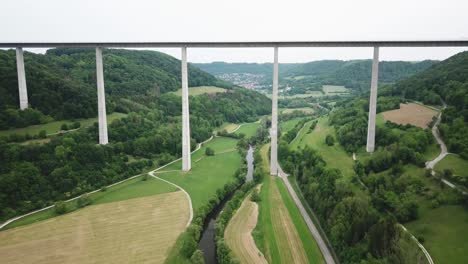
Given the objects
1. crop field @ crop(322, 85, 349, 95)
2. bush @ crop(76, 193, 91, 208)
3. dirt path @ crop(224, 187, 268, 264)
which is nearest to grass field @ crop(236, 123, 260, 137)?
dirt path @ crop(224, 187, 268, 264)

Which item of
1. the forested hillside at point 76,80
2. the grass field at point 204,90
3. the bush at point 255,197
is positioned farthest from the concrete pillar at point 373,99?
the grass field at point 204,90

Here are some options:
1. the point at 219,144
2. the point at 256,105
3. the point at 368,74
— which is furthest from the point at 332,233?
the point at 368,74

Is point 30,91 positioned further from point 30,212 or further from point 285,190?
point 285,190

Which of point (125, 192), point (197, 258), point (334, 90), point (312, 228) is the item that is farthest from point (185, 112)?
point (334, 90)

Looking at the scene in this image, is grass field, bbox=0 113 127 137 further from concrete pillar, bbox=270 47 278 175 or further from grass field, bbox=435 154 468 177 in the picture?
grass field, bbox=435 154 468 177

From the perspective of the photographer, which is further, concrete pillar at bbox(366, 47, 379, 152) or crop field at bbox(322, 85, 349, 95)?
crop field at bbox(322, 85, 349, 95)

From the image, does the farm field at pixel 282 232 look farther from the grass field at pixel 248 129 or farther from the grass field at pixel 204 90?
the grass field at pixel 204 90

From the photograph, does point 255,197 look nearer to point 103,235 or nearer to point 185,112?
point 185,112
